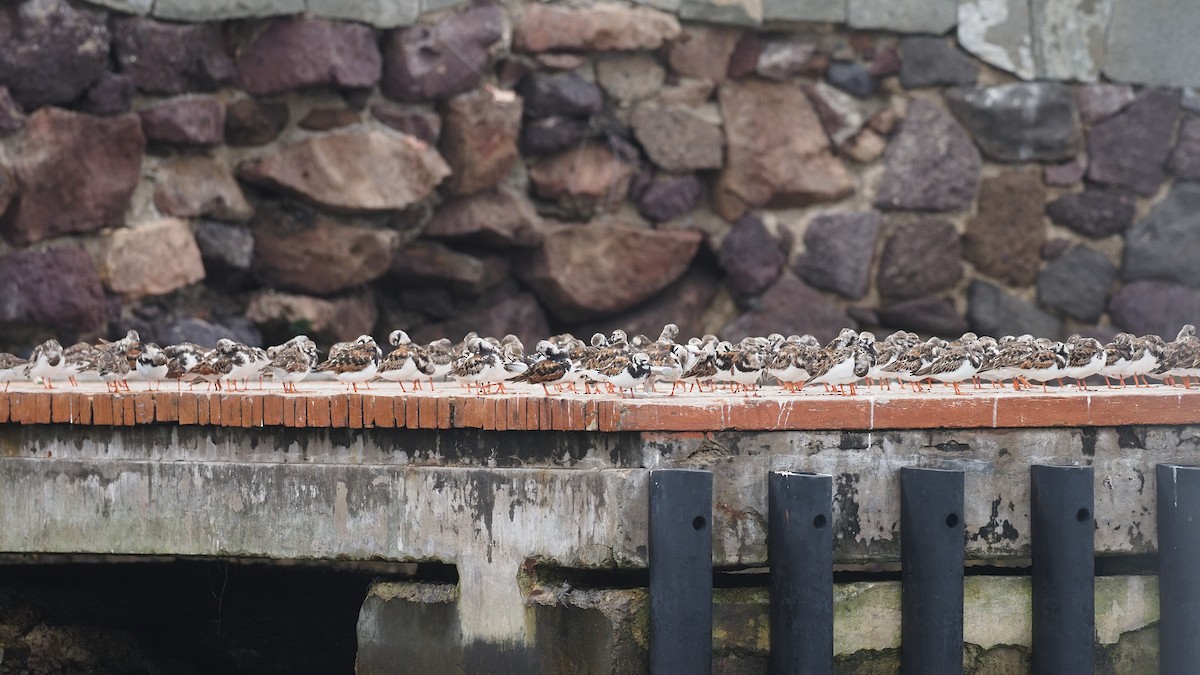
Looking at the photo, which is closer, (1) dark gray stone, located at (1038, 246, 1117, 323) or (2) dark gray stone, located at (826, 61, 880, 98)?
(2) dark gray stone, located at (826, 61, 880, 98)

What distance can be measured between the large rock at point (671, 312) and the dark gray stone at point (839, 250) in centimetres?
78

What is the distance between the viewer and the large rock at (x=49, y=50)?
10.8 meters

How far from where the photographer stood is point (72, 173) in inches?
438

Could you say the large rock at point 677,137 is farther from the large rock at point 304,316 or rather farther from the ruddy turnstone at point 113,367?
the ruddy turnstone at point 113,367

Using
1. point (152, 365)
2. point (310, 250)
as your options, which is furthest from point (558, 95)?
point (152, 365)

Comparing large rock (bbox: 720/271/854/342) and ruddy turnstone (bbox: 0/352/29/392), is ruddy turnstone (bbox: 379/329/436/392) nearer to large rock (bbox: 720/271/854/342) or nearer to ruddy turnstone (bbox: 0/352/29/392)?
ruddy turnstone (bbox: 0/352/29/392)

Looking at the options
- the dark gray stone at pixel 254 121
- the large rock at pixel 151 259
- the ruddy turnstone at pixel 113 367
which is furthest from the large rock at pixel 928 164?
the ruddy turnstone at pixel 113 367

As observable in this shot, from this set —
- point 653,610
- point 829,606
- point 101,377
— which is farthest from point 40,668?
point 829,606

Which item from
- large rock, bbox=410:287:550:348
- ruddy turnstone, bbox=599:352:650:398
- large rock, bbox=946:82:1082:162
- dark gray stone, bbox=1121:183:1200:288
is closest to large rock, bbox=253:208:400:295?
large rock, bbox=410:287:550:348

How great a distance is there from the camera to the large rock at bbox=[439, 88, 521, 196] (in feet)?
40.4

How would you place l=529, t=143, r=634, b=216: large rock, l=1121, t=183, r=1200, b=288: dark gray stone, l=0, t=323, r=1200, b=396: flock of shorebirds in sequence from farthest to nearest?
1. l=1121, t=183, r=1200, b=288: dark gray stone
2. l=529, t=143, r=634, b=216: large rock
3. l=0, t=323, r=1200, b=396: flock of shorebirds

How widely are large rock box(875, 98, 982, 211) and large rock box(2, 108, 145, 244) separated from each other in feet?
18.8

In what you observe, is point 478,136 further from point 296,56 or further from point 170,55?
point 170,55

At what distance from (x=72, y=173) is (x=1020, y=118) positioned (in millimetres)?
7128
